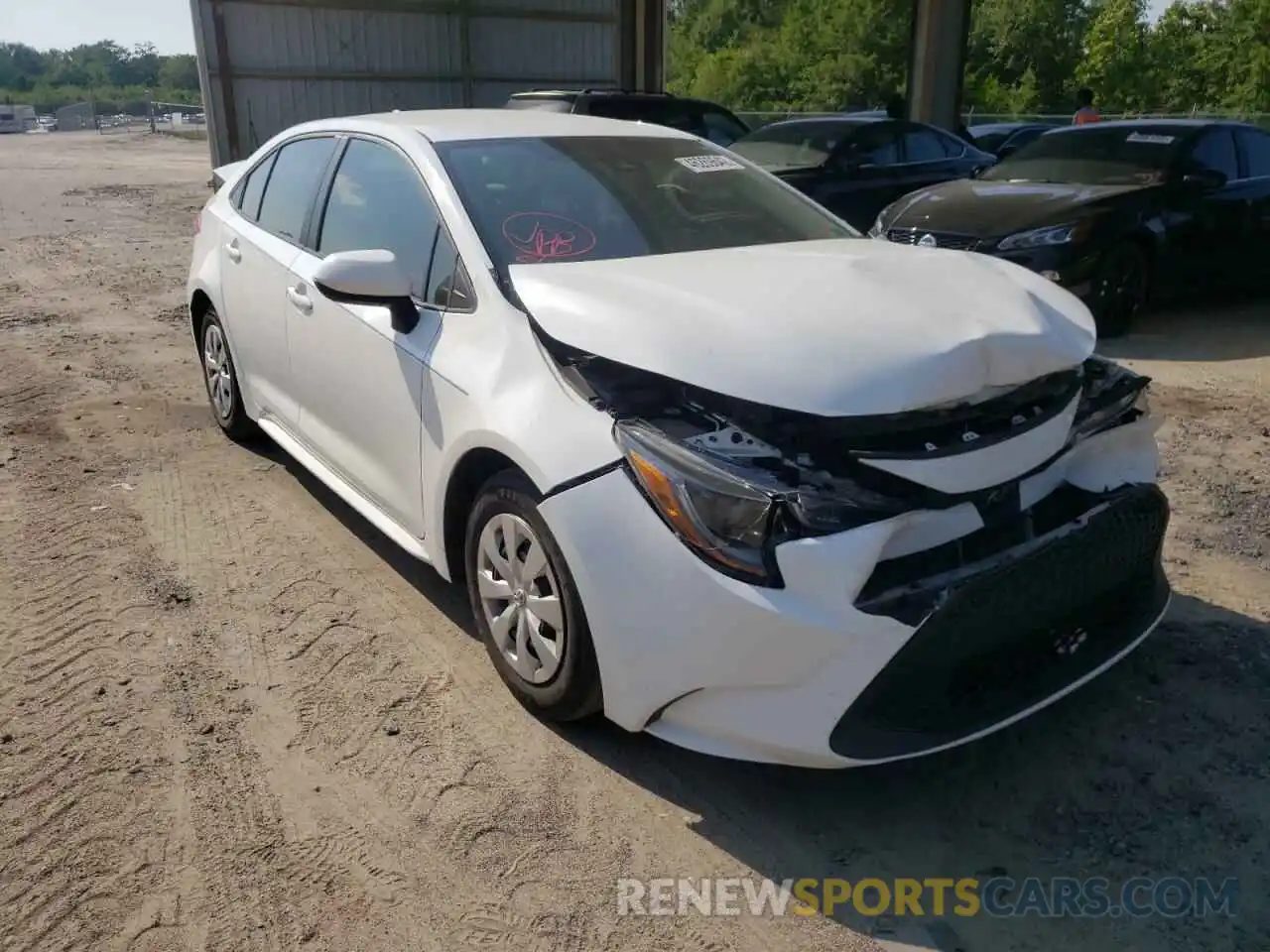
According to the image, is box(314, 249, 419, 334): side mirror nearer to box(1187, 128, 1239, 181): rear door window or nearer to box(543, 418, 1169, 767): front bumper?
box(543, 418, 1169, 767): front bumper

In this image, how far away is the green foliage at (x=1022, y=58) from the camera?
42906 mm

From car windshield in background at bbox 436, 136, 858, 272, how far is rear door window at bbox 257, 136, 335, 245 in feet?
2.93

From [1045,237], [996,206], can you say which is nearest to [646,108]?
[996,206]

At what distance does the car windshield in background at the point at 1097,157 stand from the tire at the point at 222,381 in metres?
6.38

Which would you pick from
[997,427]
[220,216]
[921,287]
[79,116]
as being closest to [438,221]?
[921,287]

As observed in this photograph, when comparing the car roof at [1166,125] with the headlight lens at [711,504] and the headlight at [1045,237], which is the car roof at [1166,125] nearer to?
the headlight at [1045,237]

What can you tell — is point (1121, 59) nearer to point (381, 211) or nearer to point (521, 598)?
point (381, 211)

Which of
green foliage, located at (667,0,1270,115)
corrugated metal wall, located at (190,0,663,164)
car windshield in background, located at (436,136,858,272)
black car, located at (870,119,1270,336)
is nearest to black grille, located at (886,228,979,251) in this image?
black car, located at (870,119,1270,336)

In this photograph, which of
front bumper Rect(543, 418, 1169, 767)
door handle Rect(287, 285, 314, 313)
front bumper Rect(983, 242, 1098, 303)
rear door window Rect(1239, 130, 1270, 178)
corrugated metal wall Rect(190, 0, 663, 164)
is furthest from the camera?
corrugated metal wall Rect(190, 0, 663, 164)

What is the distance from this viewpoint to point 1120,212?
7398 mm

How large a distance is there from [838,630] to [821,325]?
2.59ft

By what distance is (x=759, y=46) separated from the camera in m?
58.5

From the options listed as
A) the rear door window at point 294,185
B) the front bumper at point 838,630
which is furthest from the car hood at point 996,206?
the front bumper at point 838,630

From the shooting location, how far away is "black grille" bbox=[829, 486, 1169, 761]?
2.41 m
